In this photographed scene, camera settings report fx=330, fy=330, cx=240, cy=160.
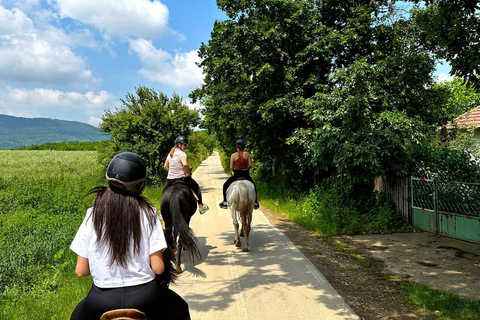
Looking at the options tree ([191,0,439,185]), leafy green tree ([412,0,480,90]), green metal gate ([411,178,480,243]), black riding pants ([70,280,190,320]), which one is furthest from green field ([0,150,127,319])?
green metal gate ([411,178,480,243])

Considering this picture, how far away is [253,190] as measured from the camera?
8305 mm

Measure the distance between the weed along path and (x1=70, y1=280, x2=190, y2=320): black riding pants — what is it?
2478 mm

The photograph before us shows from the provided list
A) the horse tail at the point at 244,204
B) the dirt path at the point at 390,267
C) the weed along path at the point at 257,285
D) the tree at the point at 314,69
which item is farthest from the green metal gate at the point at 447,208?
the horse tail at the point at 244,204

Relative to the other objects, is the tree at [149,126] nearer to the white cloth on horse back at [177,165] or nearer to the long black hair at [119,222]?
the white cloth on horse back at [177,165]

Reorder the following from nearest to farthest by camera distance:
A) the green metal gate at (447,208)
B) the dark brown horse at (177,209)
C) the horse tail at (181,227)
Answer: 1. the horse tail at (181,227)
2. the dark brown horse at (177,209)
3. the green metal gate at (447,208)

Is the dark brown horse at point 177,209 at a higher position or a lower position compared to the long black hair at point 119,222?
A: lower

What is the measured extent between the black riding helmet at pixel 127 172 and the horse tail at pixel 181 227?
10.0 feet

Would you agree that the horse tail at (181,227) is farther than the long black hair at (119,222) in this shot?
Yes

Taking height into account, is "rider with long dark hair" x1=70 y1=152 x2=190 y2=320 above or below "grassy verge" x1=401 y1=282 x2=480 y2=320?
above

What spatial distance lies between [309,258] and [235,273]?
1917 millimetres

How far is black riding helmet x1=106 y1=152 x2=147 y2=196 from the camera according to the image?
2.40 m

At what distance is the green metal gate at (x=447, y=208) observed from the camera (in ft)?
27.3

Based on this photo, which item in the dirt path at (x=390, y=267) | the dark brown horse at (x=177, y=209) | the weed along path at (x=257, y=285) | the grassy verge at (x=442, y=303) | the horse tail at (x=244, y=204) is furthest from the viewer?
the horse tail at (x=244, y=204)

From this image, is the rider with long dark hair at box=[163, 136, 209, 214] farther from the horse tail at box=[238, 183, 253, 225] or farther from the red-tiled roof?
the red-tiled roof
